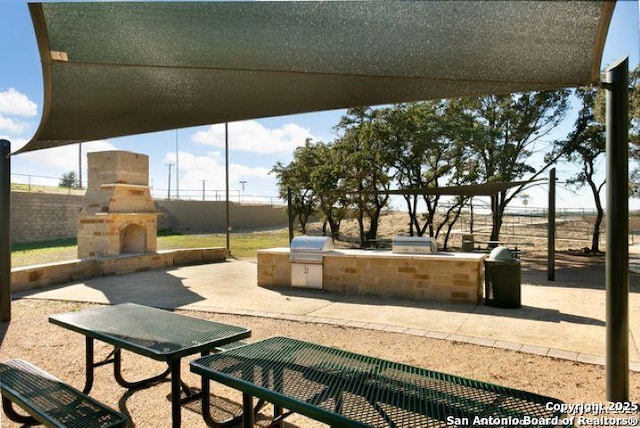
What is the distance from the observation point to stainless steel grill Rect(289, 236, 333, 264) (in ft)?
25.2

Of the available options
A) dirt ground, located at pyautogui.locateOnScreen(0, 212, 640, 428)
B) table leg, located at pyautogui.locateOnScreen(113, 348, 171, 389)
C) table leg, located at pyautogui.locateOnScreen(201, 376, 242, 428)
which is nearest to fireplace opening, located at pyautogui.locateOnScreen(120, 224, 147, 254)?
dirt ground, located at pyautogui.locateOnScreen(0, 212, 640, 428)

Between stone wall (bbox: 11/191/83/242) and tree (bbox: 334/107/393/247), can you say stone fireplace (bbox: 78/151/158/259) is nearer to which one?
tree (bbox: 334/107/393/247)

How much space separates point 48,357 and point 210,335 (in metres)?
2.53

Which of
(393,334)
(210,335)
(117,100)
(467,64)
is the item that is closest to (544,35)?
(467,64)

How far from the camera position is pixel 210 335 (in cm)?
279

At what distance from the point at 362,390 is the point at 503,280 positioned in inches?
197

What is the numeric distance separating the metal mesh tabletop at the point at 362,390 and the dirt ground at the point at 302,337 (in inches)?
31.3

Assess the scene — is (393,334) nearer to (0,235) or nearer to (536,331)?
(536,331)

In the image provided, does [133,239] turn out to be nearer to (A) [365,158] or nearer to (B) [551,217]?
(A) [365,158]

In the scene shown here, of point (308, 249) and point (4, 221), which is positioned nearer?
point (4, 221)

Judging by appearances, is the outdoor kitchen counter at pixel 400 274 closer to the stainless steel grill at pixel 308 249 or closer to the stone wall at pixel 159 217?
the stainless steel grill at pixel 308 249

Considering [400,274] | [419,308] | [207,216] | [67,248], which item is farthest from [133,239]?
[207,216]

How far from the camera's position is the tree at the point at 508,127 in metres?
14.1

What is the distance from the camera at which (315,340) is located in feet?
15.3
